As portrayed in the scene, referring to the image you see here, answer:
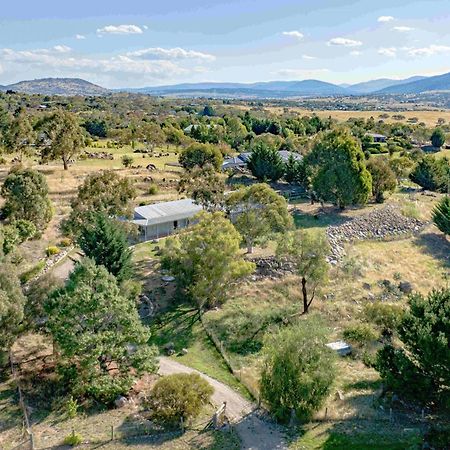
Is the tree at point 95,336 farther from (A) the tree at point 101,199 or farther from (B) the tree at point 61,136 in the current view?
(B) the tree at point 61,136

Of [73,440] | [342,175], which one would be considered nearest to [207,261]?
[73,440]

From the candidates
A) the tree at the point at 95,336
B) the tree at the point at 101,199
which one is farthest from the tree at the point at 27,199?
the tree at the point at 95,336

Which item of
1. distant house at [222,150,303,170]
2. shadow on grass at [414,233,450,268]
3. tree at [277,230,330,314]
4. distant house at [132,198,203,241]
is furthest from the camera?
distant house at [222,150,303,170]

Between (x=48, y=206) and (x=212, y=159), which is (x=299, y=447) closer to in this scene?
(x=48, y=206)

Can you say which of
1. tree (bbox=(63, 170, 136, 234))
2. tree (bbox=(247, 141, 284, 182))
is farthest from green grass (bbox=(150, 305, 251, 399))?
tree (bbox=(247, 141, 284, 182))

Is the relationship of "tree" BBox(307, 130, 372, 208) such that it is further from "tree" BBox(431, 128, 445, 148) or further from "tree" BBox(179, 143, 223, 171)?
"tree" BBox(431, 128, 445, 148)
